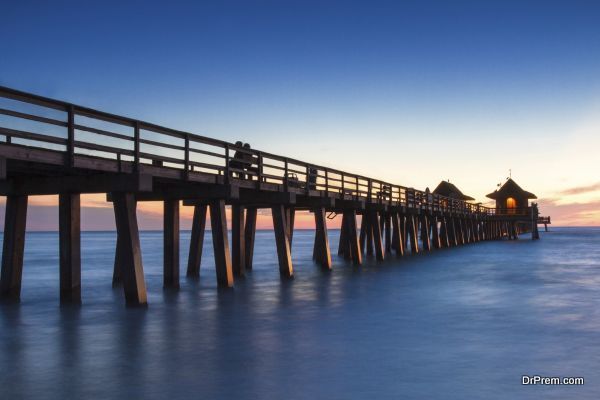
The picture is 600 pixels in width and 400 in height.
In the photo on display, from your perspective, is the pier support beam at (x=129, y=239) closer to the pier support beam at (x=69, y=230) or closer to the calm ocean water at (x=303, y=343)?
the calm ocean water at (x=303, y=343)

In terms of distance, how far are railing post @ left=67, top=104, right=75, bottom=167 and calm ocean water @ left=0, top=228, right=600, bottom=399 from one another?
294 centimetres

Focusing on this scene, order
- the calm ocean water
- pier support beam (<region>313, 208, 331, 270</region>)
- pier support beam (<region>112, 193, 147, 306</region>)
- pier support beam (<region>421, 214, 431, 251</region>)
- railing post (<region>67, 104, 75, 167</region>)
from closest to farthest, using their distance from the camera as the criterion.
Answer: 1. the calm ocean water
2. railing post (<region>67, 104, 75, 167</region>)
3. pier support beam (<region>112, 193, 147, 306</region>)
4. pier support beam (<region>313, 208, 331, 270</region>)
5. pier support beam (<region>421, 214, 431, 251</region>)

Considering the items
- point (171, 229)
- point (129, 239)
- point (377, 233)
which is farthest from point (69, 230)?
point (377, 233)

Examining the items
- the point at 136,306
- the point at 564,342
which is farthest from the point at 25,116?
the point at 564,342

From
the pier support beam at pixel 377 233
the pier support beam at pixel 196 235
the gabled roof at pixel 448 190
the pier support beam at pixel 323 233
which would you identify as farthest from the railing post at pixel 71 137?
the gabled roof at pixel 448 190

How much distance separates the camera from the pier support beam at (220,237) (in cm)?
1627

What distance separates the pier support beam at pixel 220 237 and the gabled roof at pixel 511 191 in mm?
68492

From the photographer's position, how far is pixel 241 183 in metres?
16.6

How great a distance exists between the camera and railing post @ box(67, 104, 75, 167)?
10828 mm

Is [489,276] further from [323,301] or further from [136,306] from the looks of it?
[136,306]

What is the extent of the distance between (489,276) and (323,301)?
10680mm

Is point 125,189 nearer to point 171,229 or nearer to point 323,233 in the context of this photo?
point 171,229

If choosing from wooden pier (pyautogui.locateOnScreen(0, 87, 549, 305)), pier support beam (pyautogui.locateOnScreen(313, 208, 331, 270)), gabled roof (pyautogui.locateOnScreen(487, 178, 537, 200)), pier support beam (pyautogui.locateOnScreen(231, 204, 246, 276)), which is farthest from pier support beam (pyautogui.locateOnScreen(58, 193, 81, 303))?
gabled roof (pyautogui.locateOnScreen(487, 178, 537, 200))

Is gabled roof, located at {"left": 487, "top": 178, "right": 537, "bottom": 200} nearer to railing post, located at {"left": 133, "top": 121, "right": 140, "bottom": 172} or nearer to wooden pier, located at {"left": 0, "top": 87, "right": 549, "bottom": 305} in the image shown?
wooden pier, located at {"left": 0, "top": 87, "right": 549, "bottom": 305}
